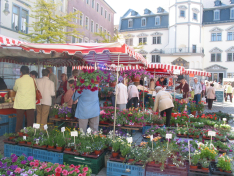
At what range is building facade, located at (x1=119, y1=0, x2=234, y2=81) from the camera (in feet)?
105

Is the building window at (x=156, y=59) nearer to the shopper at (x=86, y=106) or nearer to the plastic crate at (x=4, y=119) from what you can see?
the plastic crate at (x=4, y=119)

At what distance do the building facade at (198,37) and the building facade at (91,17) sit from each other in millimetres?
4706

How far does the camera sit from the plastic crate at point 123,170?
3250mm

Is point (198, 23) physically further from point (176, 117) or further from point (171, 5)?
point (176, 117)

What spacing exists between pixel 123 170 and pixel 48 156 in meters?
1.48

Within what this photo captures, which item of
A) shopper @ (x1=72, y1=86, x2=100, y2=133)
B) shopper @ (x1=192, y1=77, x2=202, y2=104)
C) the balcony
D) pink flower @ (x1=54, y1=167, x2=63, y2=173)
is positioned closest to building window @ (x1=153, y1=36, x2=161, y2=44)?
the balcony

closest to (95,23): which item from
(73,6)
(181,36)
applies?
(73,6)

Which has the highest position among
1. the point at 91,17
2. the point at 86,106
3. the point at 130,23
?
the point at 130,23

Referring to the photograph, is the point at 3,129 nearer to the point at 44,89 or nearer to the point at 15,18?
the point at 44,89

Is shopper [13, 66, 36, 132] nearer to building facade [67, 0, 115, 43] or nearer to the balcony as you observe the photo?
building facade [67, 0, 115, 43]

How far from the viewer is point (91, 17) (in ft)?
86.8

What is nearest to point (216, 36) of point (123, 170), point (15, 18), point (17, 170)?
point (15, 18)

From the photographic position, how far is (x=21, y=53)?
19.7 ft

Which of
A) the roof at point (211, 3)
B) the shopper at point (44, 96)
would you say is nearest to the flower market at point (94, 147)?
the shopper at point (44, 96)
